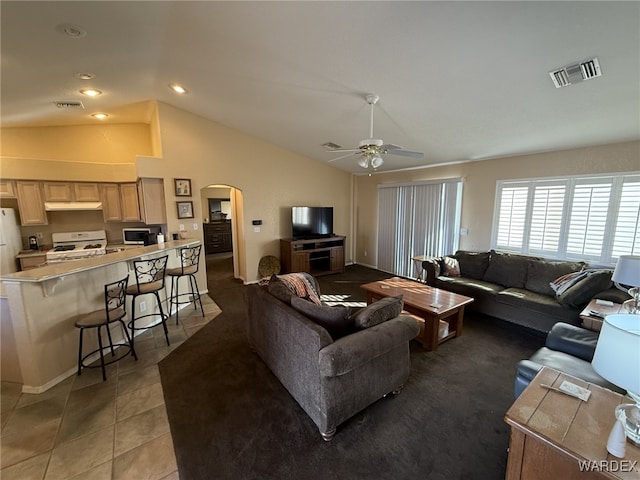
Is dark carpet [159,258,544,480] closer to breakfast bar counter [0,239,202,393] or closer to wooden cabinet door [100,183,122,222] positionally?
breakfast bar counter [0,239,202,393]

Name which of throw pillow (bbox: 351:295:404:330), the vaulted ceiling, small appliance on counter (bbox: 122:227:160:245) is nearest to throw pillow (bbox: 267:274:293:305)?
throw pillow (bbox: 351:295:404:330)

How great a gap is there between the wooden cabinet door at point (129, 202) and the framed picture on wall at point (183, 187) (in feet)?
2.61

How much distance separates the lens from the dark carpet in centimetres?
166

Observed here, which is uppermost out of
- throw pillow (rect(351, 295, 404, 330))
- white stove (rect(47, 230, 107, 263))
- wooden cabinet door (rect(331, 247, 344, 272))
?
white stove (rect(47, 230, 107, 263))

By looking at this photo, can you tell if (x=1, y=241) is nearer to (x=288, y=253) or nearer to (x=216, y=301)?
(x=216, y=301)

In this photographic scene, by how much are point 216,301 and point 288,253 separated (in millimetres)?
1859

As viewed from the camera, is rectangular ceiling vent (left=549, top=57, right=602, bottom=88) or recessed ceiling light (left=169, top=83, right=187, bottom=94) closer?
rectangular ceiling vent (left=549, top=57, right=602, bottom=88)

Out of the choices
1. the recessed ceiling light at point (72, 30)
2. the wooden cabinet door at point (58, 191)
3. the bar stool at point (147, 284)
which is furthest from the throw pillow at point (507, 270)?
the wooden cabinet door at point (58, 191)

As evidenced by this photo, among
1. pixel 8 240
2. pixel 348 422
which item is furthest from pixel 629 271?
pixel 8 240

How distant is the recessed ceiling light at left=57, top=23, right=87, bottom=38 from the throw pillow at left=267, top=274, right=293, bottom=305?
2.89 m

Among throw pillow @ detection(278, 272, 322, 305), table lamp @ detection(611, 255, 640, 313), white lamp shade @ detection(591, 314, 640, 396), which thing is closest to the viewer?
white lamp shade @ detection(591, 314, 640, 396)

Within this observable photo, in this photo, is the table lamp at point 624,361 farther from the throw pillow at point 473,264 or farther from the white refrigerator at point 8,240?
the white refrigerator at point 8,240

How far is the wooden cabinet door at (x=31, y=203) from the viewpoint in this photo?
419cm

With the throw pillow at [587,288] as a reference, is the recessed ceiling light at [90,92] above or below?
above
